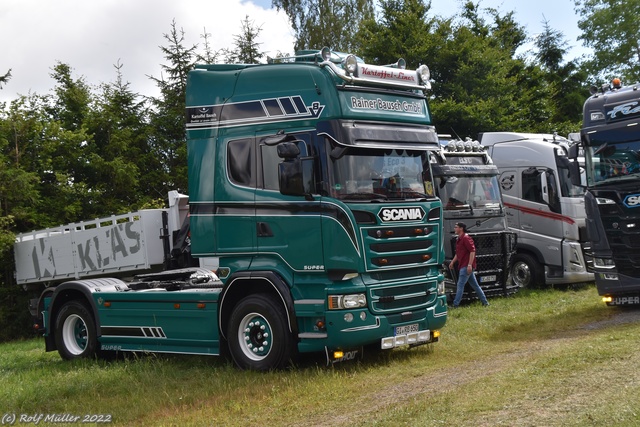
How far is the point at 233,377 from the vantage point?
32.7 feet

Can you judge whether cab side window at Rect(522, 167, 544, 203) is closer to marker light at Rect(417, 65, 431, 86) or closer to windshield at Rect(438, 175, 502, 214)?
windshield at Rect(438, 175, 502, 214)

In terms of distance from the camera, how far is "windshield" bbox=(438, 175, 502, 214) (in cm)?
1734

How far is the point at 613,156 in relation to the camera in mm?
14172

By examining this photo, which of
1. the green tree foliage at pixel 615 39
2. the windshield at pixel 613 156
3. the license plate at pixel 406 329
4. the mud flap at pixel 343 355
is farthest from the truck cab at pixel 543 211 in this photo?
the green tree foliage at pixel 615 39

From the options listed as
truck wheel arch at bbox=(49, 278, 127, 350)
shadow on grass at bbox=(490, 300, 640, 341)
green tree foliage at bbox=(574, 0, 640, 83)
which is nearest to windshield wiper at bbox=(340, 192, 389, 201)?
shadow on grass at bbox=(490, 300, 640, 341)

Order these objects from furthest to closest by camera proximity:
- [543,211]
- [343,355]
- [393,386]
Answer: [543,211] < [343,355] < [393,386]

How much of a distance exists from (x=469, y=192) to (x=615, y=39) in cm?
3466

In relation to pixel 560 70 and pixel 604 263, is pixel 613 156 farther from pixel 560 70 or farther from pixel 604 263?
pixel 560 70

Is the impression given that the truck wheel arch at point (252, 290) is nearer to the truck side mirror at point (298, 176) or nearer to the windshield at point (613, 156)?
the truck side mirror at point (298, 176)

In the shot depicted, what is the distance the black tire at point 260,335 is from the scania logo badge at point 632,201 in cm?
689

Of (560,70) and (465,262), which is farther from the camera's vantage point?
(560,70)

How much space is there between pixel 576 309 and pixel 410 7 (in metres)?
20.7

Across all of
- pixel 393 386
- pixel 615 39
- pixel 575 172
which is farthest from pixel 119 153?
pixel 615 39

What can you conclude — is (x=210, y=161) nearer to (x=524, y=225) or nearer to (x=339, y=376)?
(x=339, y=376)
